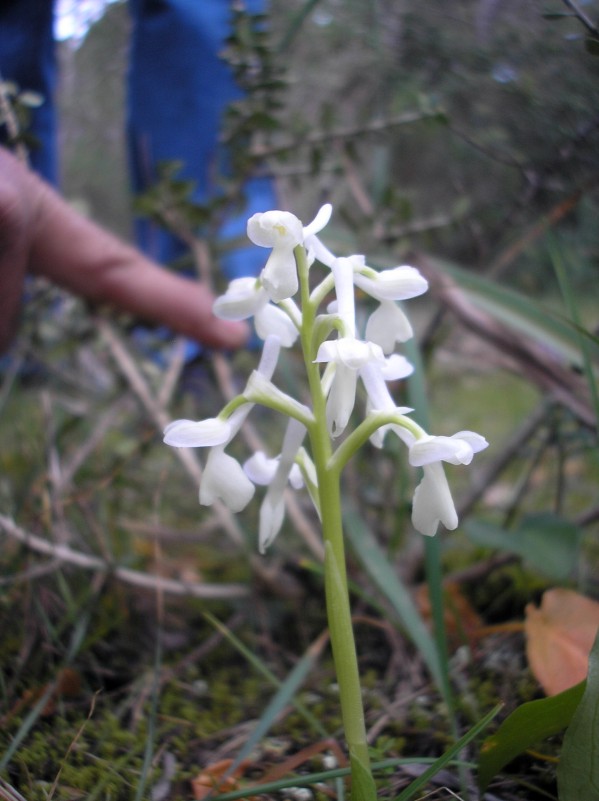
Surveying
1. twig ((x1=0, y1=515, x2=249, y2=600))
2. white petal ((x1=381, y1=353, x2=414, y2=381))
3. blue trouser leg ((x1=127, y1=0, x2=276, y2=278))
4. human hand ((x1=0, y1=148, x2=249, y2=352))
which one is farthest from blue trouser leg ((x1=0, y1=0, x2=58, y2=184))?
white petal ((x1=381, y1=353, x2=414, y2=381))

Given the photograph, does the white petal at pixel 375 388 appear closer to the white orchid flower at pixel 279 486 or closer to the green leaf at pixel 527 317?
the white orchid flower at pixel 279 486

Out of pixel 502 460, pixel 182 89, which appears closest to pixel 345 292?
pixel 502 460

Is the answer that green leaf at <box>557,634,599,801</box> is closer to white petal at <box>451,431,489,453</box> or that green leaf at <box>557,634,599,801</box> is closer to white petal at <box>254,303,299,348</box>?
white petal at <box>451,431,489,453</box>

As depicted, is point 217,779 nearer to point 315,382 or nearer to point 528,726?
point 528,726

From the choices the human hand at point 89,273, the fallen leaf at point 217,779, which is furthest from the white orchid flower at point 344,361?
the human hand at point 89,273

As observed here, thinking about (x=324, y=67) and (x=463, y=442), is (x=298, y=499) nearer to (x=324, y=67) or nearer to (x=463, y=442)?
(x=463, y=442)
